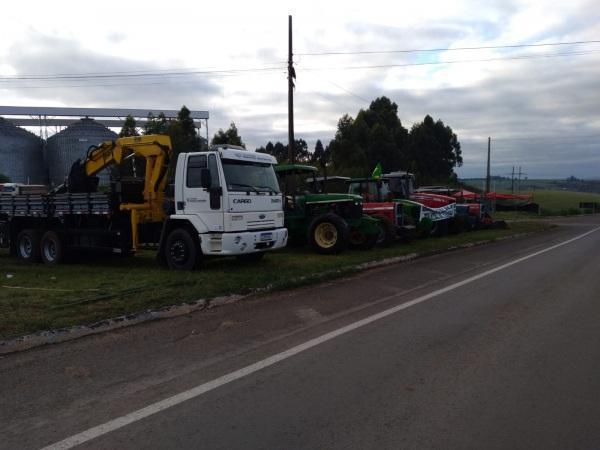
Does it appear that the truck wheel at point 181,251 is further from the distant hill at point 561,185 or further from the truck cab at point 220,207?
the distant hill at point 561,185

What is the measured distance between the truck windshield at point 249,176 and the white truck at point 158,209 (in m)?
0.02

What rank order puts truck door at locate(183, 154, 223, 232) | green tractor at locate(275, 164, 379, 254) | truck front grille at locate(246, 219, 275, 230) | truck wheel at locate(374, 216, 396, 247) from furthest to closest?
truck wheel at locate(374, 216, 396, 247)
green tractor at locate(275, 164, 379, 254)
truck front grille at locate(246, 219, 275, 230)
truck door at locate(183, 154, 223, 232)

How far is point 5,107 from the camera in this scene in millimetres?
83625

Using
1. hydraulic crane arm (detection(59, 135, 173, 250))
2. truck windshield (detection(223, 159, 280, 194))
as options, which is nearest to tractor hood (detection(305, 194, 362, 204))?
truck windshield (detection(223, 159, 280, 194))

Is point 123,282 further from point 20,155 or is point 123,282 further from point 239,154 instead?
point 20,155

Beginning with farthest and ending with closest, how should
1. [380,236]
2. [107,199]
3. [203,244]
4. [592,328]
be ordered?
1. [380,236]
2. [107,199]
3. [203,244]
4. [592,328]

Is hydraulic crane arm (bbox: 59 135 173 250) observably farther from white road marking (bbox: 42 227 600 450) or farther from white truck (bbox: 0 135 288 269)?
white road marking (bbox: 42 227 600 450)

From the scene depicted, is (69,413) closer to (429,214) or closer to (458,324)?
(458,324)

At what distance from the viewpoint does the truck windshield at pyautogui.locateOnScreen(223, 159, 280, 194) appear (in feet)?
39.7

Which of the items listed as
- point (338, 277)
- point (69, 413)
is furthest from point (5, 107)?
point (69, 413)

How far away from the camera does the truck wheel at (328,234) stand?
1578 centimetres

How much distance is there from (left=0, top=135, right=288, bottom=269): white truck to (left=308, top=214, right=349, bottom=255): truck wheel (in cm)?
258

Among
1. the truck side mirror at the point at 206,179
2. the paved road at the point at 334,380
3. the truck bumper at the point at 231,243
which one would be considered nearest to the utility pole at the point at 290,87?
the truck bumper at the point at 231,243

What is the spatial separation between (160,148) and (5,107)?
82.2m
